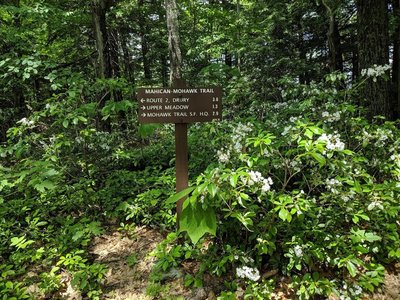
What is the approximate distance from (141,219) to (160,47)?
12100 mm

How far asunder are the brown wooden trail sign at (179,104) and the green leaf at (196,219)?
1289 millimetres

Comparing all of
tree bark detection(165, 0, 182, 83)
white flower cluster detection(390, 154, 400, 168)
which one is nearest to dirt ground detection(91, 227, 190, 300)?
white flower cluster detection(390, 154, 400, 168)

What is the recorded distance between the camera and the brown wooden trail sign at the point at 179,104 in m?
3.27

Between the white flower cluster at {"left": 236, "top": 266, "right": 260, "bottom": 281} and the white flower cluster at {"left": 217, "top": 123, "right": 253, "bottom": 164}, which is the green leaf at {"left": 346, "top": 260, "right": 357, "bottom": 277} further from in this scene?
the white flower cluster at {"left": 217, "top": 123, "right": 253, "bottom": 164}

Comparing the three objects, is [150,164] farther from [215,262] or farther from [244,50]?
[244,50]

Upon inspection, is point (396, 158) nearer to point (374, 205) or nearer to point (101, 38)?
point (374, 205)

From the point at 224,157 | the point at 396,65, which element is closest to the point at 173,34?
the point at 224,157

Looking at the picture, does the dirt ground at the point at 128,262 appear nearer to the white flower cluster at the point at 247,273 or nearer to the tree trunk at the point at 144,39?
the white flower cluster at the point at 247,273

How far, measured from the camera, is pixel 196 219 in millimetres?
2289

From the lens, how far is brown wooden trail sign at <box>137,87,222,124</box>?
327cm

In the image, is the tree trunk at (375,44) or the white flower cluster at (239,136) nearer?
the white flower cluster at (239,136)

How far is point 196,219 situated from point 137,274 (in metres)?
1.51

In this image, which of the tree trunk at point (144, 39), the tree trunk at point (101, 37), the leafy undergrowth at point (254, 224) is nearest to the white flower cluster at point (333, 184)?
the leafy undergrowth at point (254, 224)

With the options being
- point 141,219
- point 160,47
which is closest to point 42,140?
point 141,219
